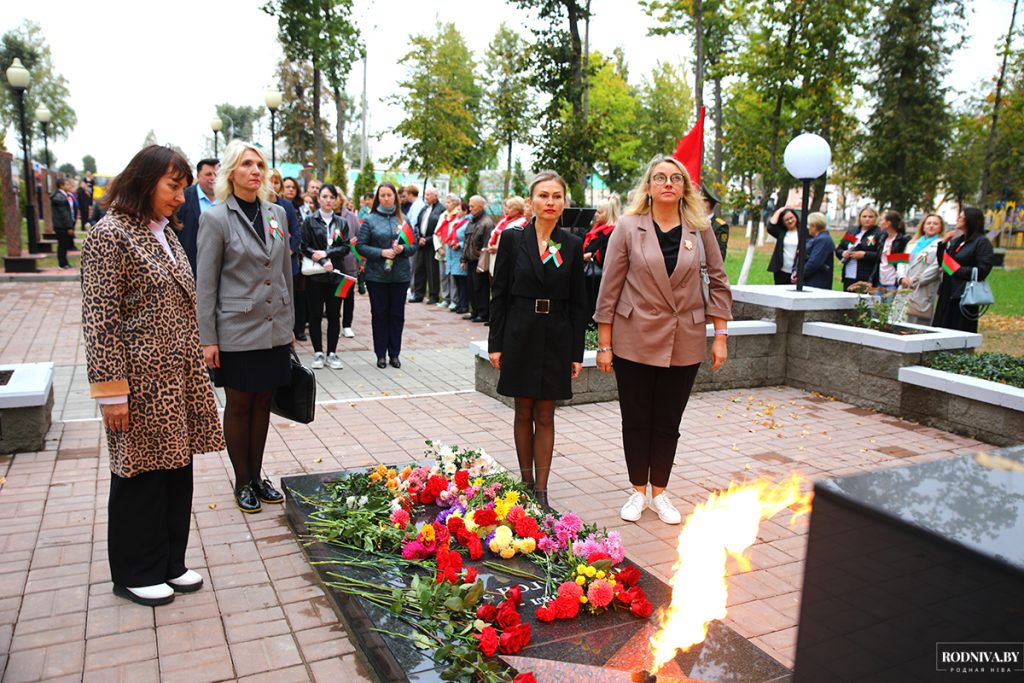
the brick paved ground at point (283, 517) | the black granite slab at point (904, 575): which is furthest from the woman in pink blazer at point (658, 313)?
the black granite slab at point (904, 575)

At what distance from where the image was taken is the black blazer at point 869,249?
1000 cm

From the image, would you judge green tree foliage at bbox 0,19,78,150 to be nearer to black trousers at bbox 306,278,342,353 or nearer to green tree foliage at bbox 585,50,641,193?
green tree foliage at bbox 585,50,641,193

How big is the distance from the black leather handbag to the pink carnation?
2.29m

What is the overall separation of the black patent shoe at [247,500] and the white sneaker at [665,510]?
247 centimetres

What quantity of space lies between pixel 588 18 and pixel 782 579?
14648mm

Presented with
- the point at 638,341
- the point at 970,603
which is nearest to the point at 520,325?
the point at 638,341

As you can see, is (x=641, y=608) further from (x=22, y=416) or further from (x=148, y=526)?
(x=22, y=416)

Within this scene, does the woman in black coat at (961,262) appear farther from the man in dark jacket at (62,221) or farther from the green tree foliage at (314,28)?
the green tree foliage at (314,28)

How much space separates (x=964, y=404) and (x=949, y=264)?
7.34 feet

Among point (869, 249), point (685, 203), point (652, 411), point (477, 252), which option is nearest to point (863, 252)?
point (869, 249)

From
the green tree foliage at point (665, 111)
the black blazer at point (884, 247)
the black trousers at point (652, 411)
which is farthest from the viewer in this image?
the green tree foliage at point (665, 111)

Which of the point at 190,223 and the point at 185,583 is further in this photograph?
the point at 190,223

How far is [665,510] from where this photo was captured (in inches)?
185

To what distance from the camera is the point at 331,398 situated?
7508 millimetres
